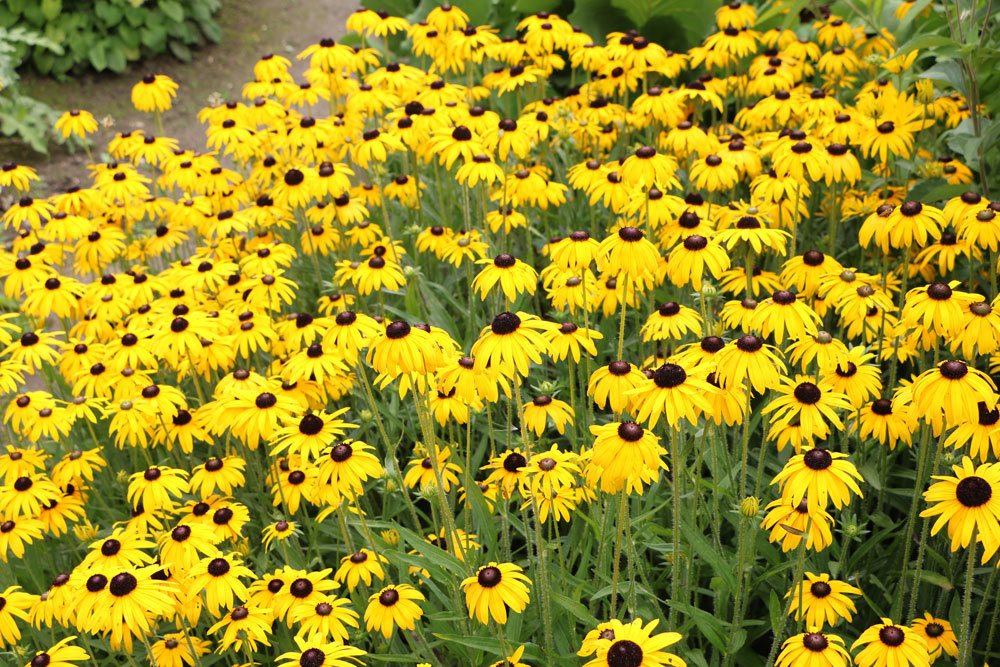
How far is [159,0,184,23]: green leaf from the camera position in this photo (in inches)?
394

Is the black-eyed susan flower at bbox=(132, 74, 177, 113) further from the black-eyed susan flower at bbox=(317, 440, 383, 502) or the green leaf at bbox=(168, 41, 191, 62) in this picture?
the green leaf at bbox=(168, 41, 191, 62)

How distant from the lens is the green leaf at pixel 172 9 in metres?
10.0

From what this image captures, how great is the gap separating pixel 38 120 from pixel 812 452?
821 cm

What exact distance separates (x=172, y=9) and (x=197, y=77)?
0.72 m

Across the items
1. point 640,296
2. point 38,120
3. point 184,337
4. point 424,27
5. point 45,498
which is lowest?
point 38,120

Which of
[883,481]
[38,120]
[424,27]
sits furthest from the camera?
[38,120]

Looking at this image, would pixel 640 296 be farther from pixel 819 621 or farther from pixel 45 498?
pixel 45 498

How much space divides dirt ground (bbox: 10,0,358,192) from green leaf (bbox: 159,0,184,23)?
1.80 feet

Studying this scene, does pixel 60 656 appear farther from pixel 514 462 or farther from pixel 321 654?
pixel 514 462

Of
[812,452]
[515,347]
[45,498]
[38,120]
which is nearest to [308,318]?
[45,498]

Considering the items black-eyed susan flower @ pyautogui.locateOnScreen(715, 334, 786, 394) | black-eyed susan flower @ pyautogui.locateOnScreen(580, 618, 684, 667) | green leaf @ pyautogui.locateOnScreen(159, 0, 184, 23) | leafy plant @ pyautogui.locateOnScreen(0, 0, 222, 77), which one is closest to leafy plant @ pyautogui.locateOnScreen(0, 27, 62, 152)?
leafy plant @ pyautogui.locateOnScreen(0, 0, 222, 77)

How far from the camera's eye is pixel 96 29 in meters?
9.99

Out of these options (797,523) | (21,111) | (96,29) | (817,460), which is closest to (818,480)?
(817,460)

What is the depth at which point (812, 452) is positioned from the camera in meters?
2.39
